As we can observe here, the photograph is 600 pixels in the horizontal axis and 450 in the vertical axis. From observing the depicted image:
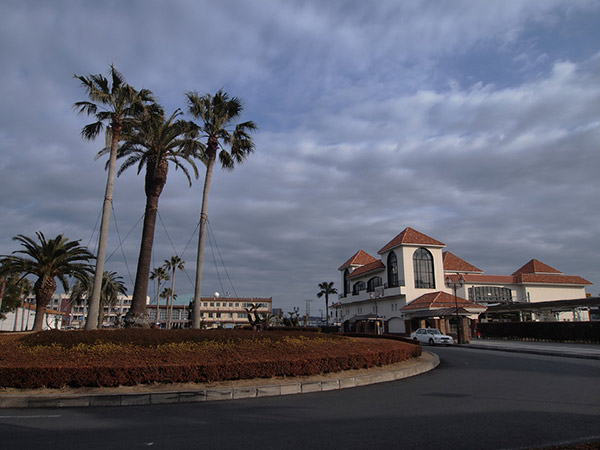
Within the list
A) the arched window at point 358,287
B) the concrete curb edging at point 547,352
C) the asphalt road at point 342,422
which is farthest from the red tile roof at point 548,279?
the asphalt road at point 342,422

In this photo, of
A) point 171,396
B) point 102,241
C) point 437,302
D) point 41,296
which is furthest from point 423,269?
point 171,396

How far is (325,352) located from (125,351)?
18.2 feet

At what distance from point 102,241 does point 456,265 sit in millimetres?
58549

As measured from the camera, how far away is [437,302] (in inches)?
1972

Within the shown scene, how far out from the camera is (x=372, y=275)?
220 feet

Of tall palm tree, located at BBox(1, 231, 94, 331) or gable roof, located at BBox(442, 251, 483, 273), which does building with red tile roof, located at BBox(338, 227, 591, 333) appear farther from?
tall palm tree, located at BBox(1, 231, 94, 331)

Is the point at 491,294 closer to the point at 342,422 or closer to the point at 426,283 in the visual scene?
the point at 426,283

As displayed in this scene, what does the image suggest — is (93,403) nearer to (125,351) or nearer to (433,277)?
(125,351)

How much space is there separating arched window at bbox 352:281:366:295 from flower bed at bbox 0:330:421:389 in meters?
55.7

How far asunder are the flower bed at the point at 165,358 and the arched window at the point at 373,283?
5072cm

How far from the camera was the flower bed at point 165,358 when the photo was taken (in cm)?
976

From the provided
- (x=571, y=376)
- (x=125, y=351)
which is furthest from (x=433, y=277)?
(x=125, y=351)

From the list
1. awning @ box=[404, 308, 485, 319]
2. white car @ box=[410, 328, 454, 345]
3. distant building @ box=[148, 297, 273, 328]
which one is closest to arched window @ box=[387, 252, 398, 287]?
awning @ box=[404, 308, 485, 319]

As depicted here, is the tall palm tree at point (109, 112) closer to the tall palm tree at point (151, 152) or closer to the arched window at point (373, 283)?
the tall palm tree at point (151, 152)
